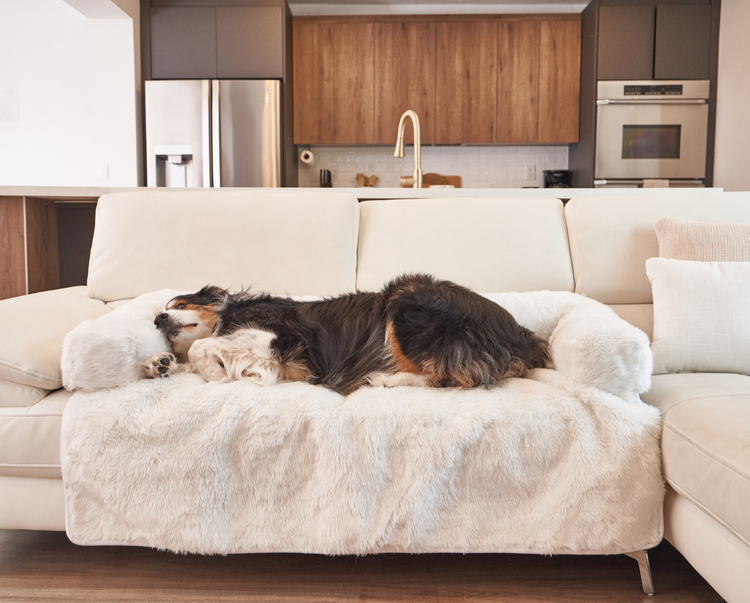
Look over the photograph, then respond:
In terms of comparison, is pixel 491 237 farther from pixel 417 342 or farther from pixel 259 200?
pixel 259 200

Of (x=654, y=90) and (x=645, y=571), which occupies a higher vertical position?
(x=654, y=90)

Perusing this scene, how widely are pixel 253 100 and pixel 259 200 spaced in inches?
119

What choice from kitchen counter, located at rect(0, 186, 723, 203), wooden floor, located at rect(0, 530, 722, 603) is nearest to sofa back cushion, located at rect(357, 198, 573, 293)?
kitchen counter, located at rect(0, 186, 723, 203)

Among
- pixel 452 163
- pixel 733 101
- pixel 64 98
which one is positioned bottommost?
pixel 452 163

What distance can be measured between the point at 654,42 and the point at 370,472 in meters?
5.01

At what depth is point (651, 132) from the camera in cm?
468

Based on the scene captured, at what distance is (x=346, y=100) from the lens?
4980 mm

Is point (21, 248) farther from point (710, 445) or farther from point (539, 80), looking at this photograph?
point (539, 80)

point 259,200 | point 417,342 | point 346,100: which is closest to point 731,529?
point 417,342

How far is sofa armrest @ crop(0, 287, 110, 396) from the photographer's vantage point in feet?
4.02

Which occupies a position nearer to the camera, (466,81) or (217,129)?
(217,129)

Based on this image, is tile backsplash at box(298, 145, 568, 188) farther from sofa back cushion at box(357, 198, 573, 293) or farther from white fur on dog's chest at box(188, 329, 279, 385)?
white fur on dog's chest at box(188, 329, 279, 385)

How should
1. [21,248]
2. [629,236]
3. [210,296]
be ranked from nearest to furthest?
[210,296]
[629,236]
[21,248]

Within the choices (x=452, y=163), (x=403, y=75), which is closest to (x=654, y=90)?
(x=452, y=163)
